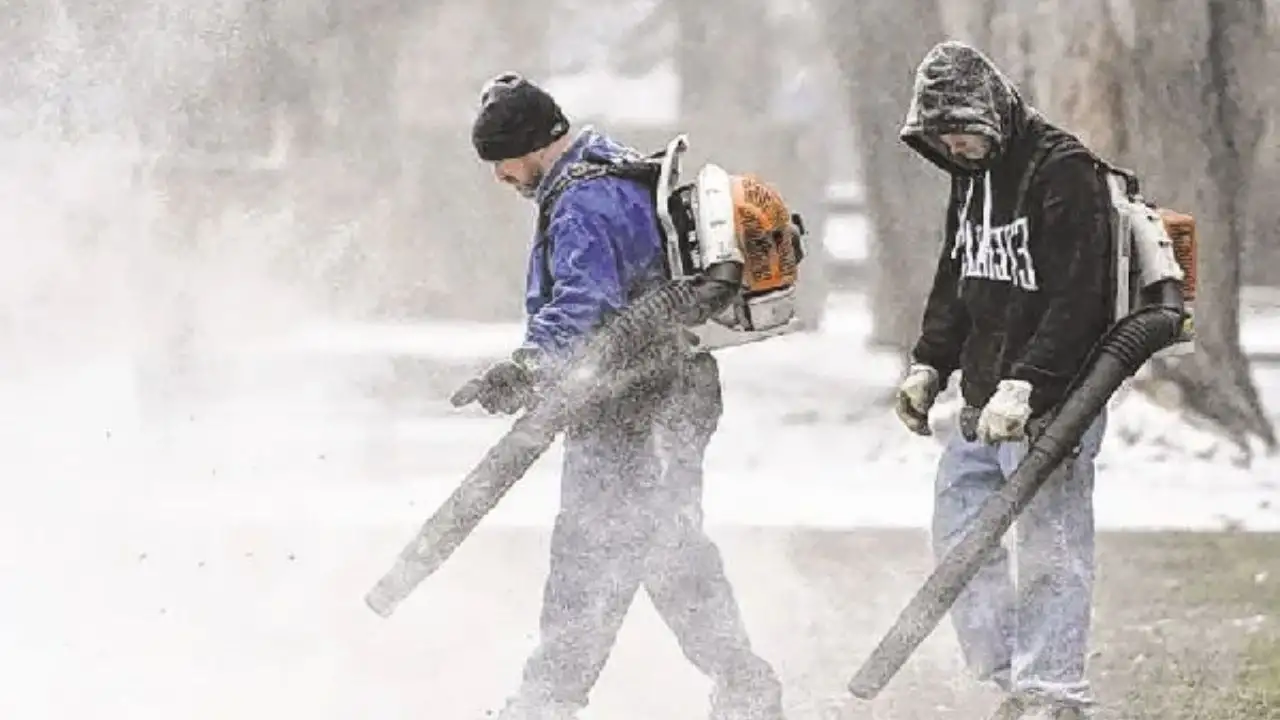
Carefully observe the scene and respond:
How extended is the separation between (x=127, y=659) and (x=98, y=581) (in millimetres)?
1211

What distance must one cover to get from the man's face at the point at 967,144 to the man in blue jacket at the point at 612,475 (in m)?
0.65

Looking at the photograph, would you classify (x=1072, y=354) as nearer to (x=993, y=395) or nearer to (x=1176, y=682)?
(x=993, y=395)

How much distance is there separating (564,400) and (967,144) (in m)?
1.01

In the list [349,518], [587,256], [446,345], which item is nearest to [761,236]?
[587,256]

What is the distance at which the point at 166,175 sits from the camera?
1190cm

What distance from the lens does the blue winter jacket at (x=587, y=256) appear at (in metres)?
4.57

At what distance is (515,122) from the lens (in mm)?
4805

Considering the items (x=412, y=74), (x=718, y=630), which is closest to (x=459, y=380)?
(x=412, y=74)

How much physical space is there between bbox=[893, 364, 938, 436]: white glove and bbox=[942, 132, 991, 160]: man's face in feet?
1.79

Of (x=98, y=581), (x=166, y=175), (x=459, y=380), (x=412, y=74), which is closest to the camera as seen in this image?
(x=98, y=581)

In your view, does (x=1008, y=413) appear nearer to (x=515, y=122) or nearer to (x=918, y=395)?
(x=918, y=395)

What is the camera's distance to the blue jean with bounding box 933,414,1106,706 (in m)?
4.74

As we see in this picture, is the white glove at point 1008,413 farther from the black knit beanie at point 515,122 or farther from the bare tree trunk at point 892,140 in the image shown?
the bare tree trunk at point 892,140

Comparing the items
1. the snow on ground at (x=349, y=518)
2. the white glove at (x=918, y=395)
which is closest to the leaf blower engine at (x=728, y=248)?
the white glove at (x=918, y=395)
